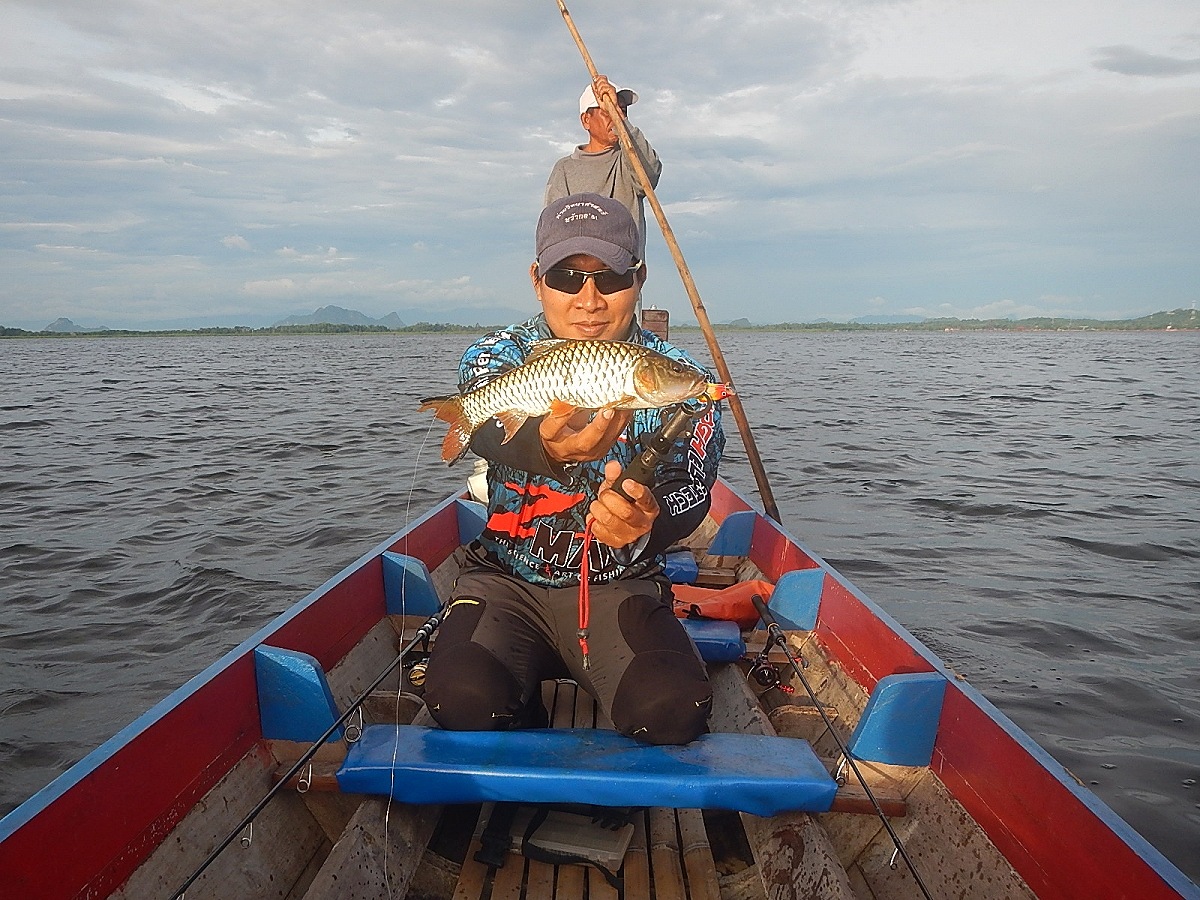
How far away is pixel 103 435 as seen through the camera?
16312 mm

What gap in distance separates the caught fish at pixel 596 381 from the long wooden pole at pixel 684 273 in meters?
3.84

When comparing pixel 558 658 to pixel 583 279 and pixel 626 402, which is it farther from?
pixel 583 279

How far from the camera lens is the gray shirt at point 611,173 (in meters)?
7.00

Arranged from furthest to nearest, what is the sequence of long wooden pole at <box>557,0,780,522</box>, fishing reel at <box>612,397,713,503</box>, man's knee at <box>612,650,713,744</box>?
1. long wooden pole at <box>557,0,780,522</box>
2. man's knee at <box>612,650,713,744</box>
3. fishing reel at <box>612,397,713,503</box>

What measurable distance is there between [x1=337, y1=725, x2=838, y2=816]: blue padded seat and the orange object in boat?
1773mm

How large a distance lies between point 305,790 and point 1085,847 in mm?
2752

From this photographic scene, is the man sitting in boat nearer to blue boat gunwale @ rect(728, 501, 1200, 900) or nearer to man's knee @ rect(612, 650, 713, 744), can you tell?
man's knee @ rect(612, 650, 713, 744)

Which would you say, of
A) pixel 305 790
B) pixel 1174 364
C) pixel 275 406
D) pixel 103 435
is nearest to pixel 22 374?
pixel 275 406

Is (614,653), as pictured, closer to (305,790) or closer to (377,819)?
(377,819)

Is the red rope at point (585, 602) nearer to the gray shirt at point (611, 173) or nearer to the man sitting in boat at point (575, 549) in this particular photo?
the man sitting in boat at point (575, 549)

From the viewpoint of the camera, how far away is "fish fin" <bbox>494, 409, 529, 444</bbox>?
10.1ft

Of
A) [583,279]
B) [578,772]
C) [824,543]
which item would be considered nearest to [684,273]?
[824,543]

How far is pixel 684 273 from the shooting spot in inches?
314

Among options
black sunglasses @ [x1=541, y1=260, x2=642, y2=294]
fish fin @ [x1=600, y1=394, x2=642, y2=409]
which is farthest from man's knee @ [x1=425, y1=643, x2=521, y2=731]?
black sunglasses @ [x1=541, y1=260, x2=642, y2=294]
